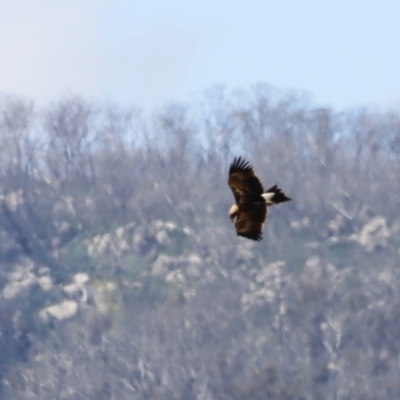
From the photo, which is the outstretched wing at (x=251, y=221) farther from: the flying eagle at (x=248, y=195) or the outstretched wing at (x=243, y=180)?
the outstretched wing at (x=243, y=180)

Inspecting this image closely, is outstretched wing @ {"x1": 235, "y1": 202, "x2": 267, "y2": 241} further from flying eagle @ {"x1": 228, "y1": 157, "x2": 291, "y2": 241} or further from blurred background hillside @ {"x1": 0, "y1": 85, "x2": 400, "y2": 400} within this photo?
blurred background hillside @ {"x1": 0, "y1": 85, "x2": 400, "y2": 400}

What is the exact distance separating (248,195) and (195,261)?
60510 millimetres

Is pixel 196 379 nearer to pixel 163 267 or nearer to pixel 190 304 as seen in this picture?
pixel 190 304

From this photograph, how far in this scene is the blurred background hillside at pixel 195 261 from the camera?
214ft

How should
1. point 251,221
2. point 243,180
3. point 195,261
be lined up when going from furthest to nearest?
point 195,261, point 251,221, point 243,180

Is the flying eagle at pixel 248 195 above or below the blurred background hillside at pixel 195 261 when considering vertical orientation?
above

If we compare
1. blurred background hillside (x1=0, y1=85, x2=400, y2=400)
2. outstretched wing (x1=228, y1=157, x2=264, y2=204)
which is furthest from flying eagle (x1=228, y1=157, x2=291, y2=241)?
blurred background hillside (x1=0, y1=85, x2=400, y2=400)

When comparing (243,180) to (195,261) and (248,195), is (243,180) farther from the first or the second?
(195,261)

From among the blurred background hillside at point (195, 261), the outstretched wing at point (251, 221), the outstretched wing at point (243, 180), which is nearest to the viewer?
the outstretched wing at point (243, 180)

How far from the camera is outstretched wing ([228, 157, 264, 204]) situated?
67.9 feet

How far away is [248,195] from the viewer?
68.4 feet

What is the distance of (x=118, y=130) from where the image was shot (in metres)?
96.3

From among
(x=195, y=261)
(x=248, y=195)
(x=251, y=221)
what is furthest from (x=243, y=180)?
(x=195, y=261)

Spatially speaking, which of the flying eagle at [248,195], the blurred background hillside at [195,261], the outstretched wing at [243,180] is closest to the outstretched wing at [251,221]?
the flying eagle at [248,195]
